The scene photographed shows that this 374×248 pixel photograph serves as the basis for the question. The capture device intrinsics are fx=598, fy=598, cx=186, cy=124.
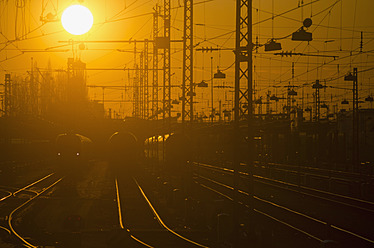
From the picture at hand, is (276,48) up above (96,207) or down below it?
above

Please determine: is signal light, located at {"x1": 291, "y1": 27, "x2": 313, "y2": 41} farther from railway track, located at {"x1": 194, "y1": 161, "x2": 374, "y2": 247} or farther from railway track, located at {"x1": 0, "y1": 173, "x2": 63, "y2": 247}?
railway track, located at {"x1": 0, "y1": 173, "x2": 63, "y2": 247}

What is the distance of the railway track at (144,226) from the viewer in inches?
668

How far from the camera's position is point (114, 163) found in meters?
55.3

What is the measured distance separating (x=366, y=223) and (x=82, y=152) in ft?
116

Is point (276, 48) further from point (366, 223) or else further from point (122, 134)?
point (122, 134)

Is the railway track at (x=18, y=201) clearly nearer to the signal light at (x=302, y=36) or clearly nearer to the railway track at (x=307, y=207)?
the railway track at (x=307, y=207)

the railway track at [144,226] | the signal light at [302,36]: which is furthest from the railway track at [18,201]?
the signal light at [302,36]

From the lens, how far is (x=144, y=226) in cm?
2061

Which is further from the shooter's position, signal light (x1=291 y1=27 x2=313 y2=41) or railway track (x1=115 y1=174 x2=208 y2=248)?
signal light (x1=291 y1=27 x2=313 y2=41)

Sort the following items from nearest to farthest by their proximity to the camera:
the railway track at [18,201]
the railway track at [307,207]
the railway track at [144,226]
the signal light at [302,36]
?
1. the railway track at [144,226]
2. the railway track at [307,207]
3. the railway track at [18,201]
4. the signal light at [302,36]

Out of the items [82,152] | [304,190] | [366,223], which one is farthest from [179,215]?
[82,152]

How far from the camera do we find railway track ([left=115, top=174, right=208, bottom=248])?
1697 centimetres

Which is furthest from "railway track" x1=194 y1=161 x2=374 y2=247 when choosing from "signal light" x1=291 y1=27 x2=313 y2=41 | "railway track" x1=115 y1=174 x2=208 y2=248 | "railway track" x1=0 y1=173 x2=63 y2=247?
"railway track" x1=0 y1=173 x2=63 y2=247

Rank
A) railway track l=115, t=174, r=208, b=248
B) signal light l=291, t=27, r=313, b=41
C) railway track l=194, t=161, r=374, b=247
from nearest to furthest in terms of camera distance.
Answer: railway track l=115, t=174, r=208, b=248, railway track l=194, t=161, r=374, b=247, signal light l=291, t=27, r=313, b=41
